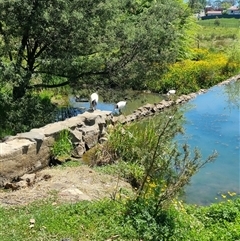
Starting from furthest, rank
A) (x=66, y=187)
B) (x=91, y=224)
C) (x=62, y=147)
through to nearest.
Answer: (x=62, y=147)
(x=66, y=187)
(x=91, y=224)

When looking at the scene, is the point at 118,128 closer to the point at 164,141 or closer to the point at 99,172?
the point at 99,172

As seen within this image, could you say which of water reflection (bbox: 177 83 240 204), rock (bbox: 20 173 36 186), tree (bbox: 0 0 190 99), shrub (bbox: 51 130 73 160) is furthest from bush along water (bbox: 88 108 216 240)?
tree (bbox: 0 0 190 99)

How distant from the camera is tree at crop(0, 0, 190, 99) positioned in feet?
30.9

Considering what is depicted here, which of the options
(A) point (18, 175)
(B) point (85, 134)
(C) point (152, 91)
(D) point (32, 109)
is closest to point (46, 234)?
(A) point (18, 175)

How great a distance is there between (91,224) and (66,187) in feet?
4.74

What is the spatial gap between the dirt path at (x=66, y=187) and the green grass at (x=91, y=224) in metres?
0.28

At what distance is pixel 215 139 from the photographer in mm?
11227

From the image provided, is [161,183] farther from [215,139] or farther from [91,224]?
[215,139]

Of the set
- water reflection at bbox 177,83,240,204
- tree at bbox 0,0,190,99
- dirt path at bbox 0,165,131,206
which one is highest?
tree at bbox 0,0,190,99

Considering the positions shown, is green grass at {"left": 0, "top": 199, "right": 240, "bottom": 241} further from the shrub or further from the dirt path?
the shrub

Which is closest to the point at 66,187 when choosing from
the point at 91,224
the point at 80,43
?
the point at 91,224

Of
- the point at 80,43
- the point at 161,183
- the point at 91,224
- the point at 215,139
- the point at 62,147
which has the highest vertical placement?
the point at 80,43

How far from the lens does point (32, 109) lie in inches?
384

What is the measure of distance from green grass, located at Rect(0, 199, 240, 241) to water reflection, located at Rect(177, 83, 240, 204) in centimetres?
210
